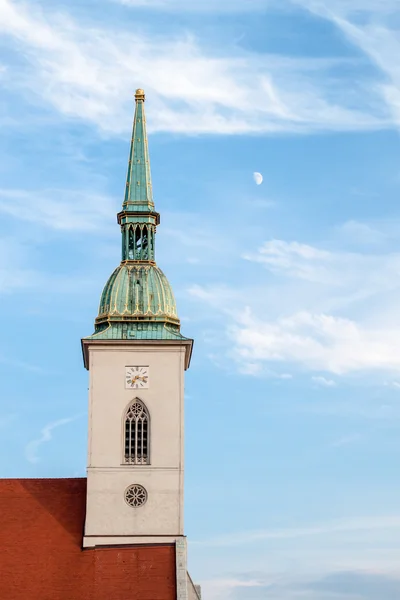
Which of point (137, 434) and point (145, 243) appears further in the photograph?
point (145, 243)

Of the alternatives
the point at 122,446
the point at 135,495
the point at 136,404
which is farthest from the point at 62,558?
the point at 136,404

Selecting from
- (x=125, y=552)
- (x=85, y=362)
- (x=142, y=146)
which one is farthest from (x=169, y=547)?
(x=142, y=146)

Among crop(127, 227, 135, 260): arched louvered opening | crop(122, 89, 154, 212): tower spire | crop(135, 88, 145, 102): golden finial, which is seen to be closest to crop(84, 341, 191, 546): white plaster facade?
crop(127, 227, 135, 260): arched louvered opening

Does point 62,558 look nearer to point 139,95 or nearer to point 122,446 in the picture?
point 122,446

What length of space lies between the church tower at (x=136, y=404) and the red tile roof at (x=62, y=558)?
95cm

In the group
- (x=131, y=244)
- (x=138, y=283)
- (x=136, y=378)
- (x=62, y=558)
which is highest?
(x=131, y=244)

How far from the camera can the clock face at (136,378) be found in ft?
199

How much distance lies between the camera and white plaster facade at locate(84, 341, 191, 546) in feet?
192

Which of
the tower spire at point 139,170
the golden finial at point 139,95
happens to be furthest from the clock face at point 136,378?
the golden finial at point 139,95

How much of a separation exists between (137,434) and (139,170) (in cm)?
1369

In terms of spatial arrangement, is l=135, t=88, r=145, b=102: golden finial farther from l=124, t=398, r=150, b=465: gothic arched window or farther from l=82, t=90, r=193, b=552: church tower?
l=124, t=398, r=150, b=465: gothic arched window

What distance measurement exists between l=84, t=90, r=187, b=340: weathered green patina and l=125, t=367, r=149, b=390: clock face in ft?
4.93

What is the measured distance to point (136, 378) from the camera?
199ft

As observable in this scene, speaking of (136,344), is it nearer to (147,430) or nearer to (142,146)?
(147,430)
